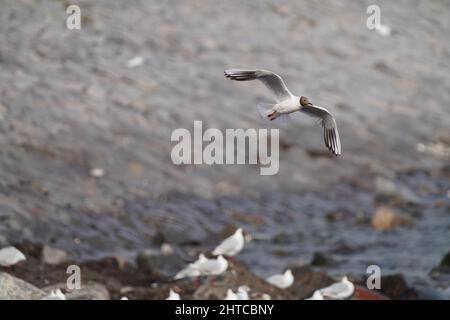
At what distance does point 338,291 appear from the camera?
1317cm

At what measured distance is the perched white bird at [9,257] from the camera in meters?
13.2

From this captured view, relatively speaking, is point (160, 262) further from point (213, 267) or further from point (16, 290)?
point (16, 290)

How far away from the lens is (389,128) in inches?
888

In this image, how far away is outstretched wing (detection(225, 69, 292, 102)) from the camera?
10.1 m

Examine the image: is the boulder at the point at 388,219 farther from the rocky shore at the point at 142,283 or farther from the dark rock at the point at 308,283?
the dark rock at the point at 308,283

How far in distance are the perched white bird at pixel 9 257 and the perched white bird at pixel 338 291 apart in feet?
12.5

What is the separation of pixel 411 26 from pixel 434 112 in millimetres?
4033

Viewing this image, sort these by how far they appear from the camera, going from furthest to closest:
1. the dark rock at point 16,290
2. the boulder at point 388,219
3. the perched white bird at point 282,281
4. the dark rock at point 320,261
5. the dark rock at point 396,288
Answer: the boulder at point 388,219
the dark rock at point 320,261
the dark rock at point 396,288
the perched white bird at point 282,281
the dark rock at point 16,290

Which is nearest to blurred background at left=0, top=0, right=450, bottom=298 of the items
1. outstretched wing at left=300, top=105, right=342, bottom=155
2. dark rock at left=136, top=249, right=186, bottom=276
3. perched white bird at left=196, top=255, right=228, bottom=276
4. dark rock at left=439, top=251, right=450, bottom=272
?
dark rock at left=439, top=251, right=450, bottom=272

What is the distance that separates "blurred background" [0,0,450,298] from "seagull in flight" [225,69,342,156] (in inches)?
208

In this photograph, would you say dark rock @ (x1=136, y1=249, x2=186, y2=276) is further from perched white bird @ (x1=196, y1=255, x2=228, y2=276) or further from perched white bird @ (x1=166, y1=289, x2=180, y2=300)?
perched white bird @ (x1=166, y1=289, x2=180, y2=300)

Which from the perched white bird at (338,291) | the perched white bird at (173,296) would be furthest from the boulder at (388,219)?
the perched white bird at (173,296)
